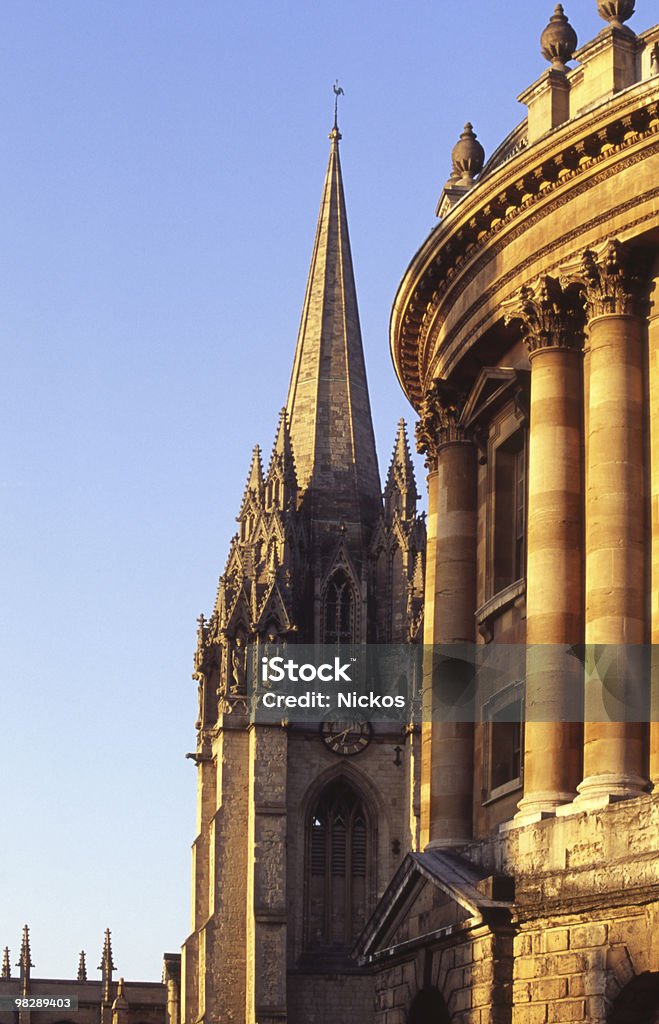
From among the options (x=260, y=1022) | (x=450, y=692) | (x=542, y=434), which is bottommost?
(x=260, y=1022)

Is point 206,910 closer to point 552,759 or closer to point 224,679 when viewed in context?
point 224,679

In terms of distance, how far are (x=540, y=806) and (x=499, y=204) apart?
32.3 ft

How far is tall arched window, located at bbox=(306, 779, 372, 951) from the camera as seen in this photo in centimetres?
9119

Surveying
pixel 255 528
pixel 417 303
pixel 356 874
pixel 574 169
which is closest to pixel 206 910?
pixel 356 874

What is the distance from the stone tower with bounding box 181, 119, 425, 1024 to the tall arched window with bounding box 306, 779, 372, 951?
0.07 metres

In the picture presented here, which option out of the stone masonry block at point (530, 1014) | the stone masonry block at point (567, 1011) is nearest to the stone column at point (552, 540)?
the stone masonry block at point (530, 1014)

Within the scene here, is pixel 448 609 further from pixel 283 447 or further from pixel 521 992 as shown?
pixel 283 447

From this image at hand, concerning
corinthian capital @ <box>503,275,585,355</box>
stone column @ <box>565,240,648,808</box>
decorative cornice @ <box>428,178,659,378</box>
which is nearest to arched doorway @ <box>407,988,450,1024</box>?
stone column @ <box>565,240,648,808</box>

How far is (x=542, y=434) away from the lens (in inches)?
1284

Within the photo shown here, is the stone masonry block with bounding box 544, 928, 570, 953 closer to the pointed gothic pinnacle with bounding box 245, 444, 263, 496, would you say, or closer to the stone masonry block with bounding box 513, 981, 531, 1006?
the stone masonry block with bounding box 513, 981, 531, 1006

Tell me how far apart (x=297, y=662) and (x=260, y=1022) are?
16.5 metres

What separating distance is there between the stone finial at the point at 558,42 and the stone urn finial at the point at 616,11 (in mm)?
1031

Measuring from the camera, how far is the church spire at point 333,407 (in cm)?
10000

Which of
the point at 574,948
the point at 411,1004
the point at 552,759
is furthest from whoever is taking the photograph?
the point at 411,1004
